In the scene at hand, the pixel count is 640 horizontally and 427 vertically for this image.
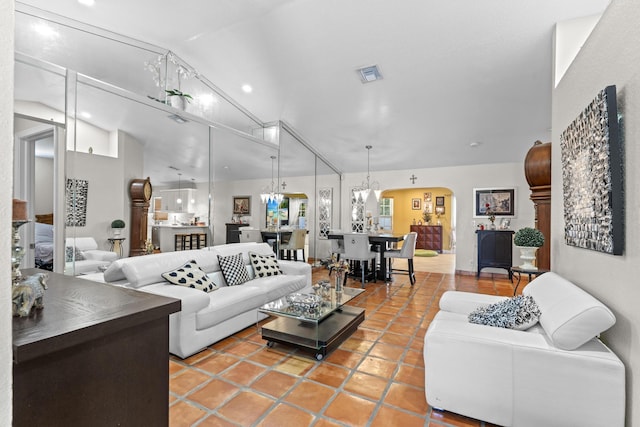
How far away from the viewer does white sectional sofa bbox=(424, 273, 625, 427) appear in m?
1.48

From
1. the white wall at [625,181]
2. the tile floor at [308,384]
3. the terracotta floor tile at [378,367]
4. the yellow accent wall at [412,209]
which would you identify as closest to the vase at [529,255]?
the white wall at [625,181]

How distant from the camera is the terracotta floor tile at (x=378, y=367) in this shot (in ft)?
7.50

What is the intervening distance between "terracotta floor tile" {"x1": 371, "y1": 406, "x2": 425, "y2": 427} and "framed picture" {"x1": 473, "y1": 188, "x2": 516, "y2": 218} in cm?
555

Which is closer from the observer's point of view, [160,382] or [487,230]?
[160,382]

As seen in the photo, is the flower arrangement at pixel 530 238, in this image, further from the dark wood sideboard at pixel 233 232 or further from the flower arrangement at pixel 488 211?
the dark wood sideboard at pixel 233 232

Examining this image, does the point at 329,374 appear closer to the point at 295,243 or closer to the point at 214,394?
the point at 214,394

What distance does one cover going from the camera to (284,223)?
595cm

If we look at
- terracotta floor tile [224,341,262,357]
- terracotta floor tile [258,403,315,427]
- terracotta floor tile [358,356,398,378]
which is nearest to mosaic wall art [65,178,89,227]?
terracotta floor tile [224,341,262,357]

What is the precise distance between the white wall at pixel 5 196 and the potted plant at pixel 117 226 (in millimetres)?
2827

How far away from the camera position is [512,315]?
78.8 inches

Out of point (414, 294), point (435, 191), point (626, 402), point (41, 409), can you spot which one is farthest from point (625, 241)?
point (435, 191)

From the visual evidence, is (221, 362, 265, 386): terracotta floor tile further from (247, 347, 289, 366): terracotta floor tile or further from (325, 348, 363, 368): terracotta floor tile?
(325, 348, 363, 368): terracotta floor tile

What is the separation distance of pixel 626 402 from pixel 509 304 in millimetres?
753

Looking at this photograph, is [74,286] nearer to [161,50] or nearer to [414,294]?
[161,50]
